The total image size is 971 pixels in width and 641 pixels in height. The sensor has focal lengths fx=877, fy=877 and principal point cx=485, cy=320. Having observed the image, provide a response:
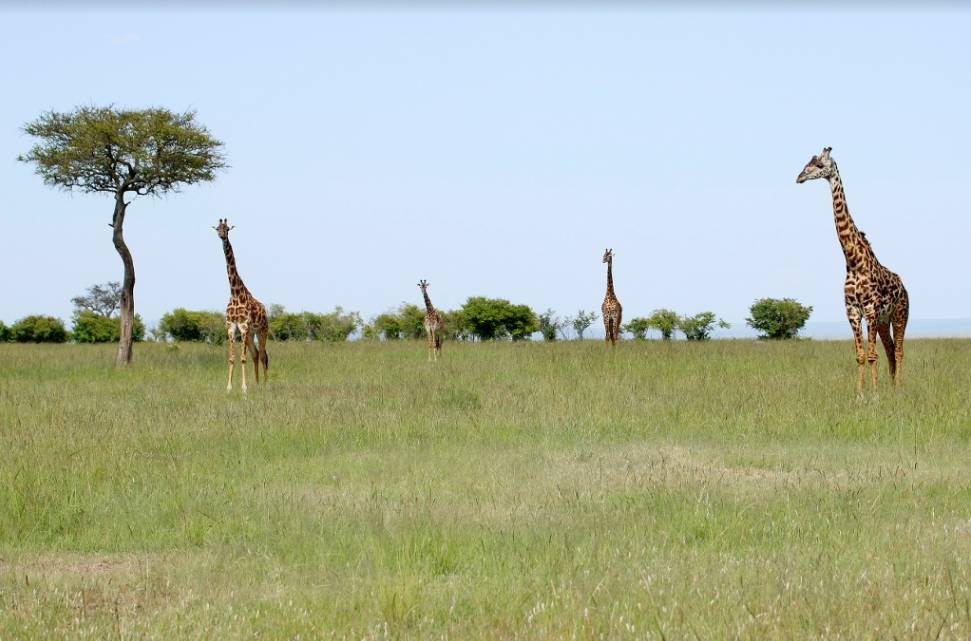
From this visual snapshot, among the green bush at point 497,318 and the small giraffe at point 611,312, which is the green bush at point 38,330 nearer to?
the green bush at point 497,318

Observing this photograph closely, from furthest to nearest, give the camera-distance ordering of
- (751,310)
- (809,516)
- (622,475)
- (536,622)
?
1. (751,310)
2. (622,475)
3. (809,516)
4. (536,622)

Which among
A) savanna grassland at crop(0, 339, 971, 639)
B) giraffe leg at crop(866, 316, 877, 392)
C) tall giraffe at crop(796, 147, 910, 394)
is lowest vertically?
savanna grassland at crop(0, 339, 971, 639)

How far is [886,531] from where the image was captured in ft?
19.7

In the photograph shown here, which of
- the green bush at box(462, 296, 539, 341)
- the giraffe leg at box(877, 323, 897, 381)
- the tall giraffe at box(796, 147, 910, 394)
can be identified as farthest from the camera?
the green bush at box(462, 296, 539, 341)

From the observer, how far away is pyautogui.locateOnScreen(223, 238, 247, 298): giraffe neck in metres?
16.7

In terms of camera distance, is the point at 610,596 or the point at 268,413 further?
the point at 268,413

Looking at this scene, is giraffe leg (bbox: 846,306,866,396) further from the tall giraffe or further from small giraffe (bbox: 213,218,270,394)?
small giraffe (bbox: 213,218,270,394)

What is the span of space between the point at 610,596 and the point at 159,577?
9.54 ft

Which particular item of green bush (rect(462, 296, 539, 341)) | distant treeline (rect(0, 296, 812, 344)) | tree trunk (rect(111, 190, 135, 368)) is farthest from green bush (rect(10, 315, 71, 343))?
tree trunk (rect(111, 190, 135, 368))

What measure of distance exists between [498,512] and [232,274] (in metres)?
11.4

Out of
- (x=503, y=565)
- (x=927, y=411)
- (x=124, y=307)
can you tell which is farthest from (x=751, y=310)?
(x=503, y=565)

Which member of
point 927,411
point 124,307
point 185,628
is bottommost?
point 185,628

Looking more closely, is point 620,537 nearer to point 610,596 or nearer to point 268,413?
point 610,596

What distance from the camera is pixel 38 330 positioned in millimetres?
43344
